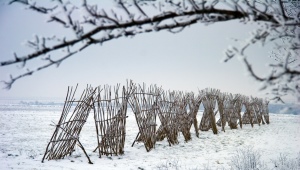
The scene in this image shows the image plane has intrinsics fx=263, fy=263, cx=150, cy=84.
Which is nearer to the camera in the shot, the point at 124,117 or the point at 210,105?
the point at 124,117

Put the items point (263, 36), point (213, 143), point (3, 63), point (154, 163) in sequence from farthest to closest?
point (213, 143) < point (154, 163) < point (263, 36) < point (3, 63)

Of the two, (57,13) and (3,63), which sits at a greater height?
(57,13)

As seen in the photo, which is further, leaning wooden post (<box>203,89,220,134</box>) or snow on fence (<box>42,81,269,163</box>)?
leaning wooden post (<box>203,89,220,134</box>)

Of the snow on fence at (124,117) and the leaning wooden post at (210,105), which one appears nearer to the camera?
the snow on fence at (124,117)

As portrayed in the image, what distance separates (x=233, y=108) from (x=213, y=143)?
494 centimetres

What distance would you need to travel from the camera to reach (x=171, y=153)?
6.77 metres

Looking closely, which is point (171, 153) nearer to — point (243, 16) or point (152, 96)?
point (152, 96)

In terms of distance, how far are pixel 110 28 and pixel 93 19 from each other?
3.9 inches

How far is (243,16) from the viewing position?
4.63 ft

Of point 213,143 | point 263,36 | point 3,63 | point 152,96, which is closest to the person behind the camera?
point 3,63

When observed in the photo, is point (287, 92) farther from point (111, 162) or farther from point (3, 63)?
point (111, 162)

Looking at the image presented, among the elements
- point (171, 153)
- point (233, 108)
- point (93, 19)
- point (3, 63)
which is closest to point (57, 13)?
point (93, 19)

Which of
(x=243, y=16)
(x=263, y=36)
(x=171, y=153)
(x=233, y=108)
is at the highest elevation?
(x=243, y=16)

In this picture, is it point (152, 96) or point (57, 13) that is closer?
point (57, 13)
